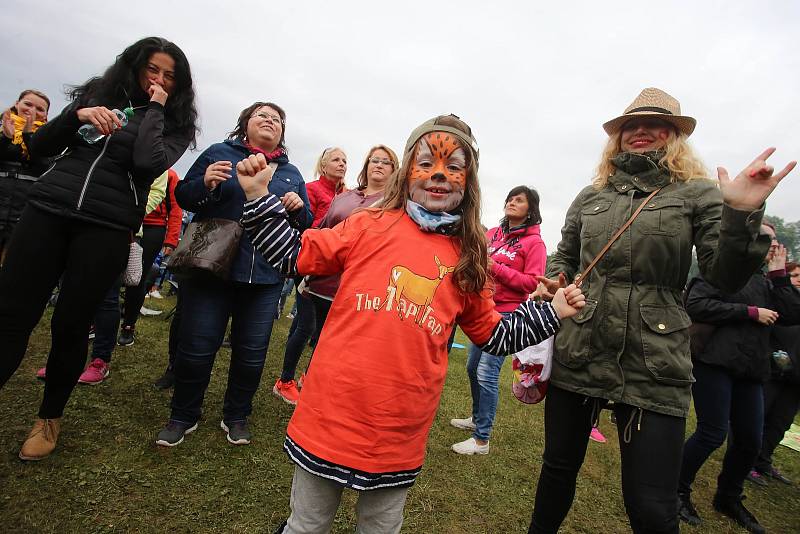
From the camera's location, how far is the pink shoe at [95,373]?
3.57m

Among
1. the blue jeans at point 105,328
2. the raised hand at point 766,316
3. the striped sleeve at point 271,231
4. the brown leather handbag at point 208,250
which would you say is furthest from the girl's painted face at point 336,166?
the raised hand at point 766,316

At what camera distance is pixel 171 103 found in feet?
9.56

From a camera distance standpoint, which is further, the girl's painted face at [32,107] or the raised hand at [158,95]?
the girl's painted face at [32,107]

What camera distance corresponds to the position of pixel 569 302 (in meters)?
1.98

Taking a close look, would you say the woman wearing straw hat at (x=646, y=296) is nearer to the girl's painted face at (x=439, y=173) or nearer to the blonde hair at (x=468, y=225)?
the blonde hair at (x=468, y=225)

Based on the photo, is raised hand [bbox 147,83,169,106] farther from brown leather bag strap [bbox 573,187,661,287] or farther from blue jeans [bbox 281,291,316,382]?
brown leather bag strap [bbox 573,187,661,287]

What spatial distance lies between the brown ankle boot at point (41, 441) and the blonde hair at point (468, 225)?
94.8 inches

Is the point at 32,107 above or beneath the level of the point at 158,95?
beneath

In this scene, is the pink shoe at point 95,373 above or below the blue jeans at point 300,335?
below

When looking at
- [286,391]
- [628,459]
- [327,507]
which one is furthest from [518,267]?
[327,507]

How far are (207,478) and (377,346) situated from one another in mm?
1800

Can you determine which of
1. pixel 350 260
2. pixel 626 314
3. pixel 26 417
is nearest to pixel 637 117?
pixel 626 314

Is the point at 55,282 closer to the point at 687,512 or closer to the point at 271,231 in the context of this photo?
the point at 271,231

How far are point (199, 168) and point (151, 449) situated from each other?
6.21 ft
